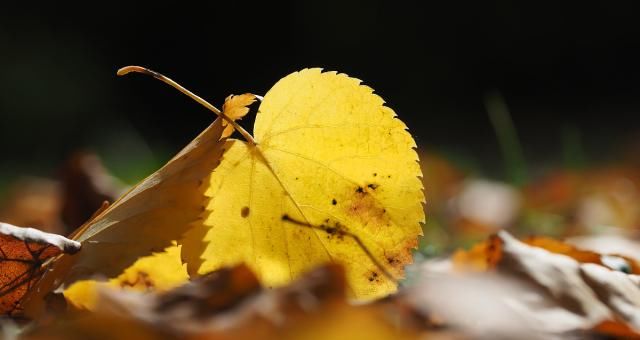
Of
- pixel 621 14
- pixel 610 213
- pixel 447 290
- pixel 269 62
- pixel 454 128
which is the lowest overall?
pixel 447 290

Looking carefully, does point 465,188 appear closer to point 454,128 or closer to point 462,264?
point 462,264

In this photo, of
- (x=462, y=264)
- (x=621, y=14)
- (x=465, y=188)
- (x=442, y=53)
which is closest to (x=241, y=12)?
(x=442, y=53)

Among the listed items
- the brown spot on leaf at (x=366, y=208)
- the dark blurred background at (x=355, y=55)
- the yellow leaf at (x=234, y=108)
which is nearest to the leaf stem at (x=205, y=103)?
the yellow leaf at (x=234, y=108)

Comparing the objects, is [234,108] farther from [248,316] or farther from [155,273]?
[248,316]

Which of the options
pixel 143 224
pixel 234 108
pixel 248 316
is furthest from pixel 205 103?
pixel 248 316

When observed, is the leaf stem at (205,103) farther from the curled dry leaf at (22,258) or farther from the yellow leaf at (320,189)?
the curled dry leaf at (22,258)

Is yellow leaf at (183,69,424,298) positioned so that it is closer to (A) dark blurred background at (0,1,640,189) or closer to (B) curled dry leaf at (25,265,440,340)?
(B) curled dry leaf at (25,265,440,340)
